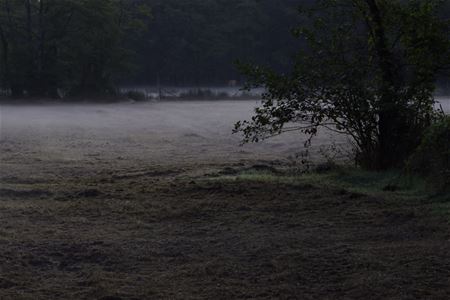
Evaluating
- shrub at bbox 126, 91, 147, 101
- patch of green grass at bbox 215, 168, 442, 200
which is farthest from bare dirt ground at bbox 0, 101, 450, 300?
shrub at bbox 126, 91, 147, 101

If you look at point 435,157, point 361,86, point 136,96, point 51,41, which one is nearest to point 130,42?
Result: point 136,96

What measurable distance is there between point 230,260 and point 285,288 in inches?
39.1

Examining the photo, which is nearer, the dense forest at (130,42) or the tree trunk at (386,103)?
the tree trunk at (386,103)

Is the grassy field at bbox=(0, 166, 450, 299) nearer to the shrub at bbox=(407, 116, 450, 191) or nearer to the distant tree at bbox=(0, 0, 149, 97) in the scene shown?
the shrub at bbox=(407, 116, 450, 191)

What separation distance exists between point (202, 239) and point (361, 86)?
4.84m

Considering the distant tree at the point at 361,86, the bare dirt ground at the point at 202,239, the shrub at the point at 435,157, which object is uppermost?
the distant tree at the point at 361,86

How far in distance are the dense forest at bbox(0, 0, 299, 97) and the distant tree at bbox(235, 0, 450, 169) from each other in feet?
85.4

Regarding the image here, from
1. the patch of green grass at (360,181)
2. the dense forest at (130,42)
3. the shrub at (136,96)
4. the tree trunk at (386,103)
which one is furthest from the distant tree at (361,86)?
the shrub at (136,96)

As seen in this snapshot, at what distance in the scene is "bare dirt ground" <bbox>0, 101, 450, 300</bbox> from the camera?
21.4ft

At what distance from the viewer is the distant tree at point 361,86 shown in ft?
40.0

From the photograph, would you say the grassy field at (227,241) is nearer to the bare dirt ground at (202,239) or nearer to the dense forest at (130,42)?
the bare dirt ground at (202,239)

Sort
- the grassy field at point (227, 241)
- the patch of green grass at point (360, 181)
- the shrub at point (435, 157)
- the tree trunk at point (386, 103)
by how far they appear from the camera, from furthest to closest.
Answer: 1. the tree trunk at point (386, 103)
2. the patch of green grass at point (360, 181)
3. the shrub at point (435, 157)
4. the grassy field at point (227, 241)

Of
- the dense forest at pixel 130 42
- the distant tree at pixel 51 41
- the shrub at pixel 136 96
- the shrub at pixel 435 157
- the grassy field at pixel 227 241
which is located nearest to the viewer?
the grassy field at pixel 227 241

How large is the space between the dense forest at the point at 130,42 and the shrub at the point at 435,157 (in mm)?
27926
